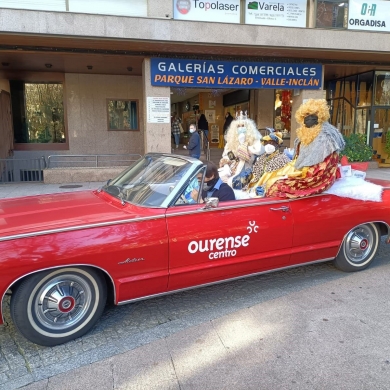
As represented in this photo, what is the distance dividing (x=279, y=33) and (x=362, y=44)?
105 inches

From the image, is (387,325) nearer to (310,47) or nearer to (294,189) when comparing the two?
(294,189)

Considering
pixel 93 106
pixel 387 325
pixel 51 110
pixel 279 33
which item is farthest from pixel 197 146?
pixel 387 325

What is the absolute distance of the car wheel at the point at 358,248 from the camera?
14.3 feet

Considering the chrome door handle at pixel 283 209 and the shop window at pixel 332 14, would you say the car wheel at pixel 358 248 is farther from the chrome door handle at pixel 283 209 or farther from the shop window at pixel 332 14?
the shop window at pixel 332 14

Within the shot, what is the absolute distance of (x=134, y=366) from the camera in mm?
2680

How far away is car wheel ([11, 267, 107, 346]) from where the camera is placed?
2727 millimetres

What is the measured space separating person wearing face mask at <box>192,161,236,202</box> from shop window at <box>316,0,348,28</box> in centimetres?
880

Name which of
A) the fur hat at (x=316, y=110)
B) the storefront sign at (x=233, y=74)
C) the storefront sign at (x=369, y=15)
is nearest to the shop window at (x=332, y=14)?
the storefront sign at (x=369, y=15)

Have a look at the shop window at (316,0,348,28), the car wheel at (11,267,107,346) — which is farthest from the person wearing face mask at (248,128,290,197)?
the shop window at (316,0,348,28)

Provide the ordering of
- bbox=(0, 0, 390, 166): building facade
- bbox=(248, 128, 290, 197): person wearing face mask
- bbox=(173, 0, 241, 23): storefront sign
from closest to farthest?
1. bbox=(248, 128, 290, 197): person wearing face mask
2. bbox=(0, 0, 390, 166): building facade
3. bbox=(173, 0, 241, 23): storefront sign

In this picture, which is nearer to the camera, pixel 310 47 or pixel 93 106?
pixel 310 47

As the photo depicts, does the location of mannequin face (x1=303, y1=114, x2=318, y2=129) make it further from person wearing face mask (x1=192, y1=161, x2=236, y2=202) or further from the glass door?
the glass door

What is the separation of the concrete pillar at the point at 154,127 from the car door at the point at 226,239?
771 cm

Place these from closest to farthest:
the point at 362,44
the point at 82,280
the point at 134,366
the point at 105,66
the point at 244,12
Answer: the point at 134,366 < the point at 82,280 < the point at 244,12 < the point at 362,44 < the point at 105,66
